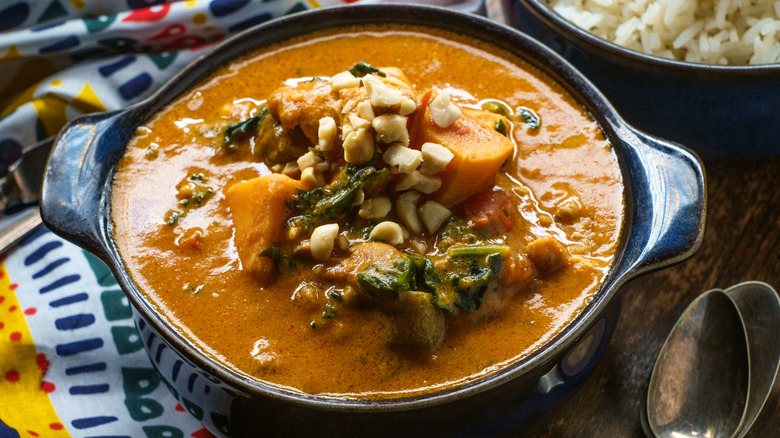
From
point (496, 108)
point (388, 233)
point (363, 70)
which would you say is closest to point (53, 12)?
point (363, 70)

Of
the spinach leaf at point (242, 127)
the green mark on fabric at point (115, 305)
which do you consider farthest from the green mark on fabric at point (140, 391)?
the spinach leaf at point (242, 127)

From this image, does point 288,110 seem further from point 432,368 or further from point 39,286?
point 39,286

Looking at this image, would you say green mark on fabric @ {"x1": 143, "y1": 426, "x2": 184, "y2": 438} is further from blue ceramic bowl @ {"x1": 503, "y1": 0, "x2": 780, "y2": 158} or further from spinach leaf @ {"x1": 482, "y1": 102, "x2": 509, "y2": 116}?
blue ceramic bowl @ {"x1": 503, "y1": 0, "x2": 780, "y2": 158}

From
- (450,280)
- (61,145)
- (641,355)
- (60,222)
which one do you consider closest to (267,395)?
(450,280)

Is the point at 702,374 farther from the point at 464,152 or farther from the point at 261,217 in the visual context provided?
the point at 261,217

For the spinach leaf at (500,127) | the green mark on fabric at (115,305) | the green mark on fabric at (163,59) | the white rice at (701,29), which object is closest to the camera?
the spinach leaf at (500,127)

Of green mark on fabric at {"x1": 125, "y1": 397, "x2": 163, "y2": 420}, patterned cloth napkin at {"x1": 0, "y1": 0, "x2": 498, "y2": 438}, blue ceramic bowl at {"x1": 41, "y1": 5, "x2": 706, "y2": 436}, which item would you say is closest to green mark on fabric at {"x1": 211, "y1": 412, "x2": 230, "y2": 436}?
blue ceramic bowl at {"x1": 41, "y1": 5, "x2": 706, "y2": 436}

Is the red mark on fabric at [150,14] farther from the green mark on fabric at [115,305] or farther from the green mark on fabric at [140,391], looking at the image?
the green mark on fabric at [140,391]
